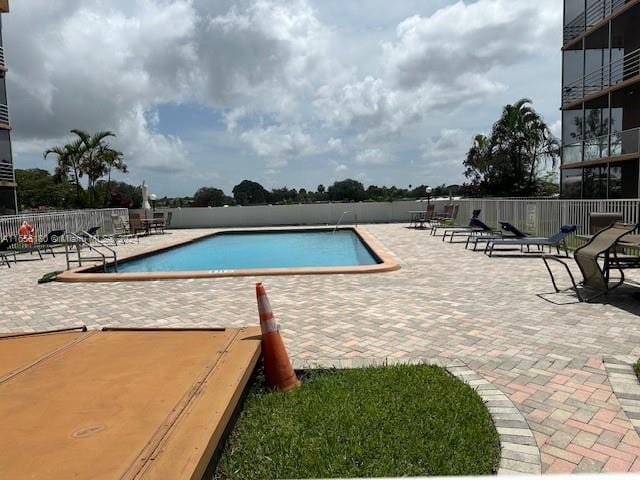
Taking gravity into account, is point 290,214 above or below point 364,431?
above

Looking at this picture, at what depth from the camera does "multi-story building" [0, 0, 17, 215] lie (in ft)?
71.5

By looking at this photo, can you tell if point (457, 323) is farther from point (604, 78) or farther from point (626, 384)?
point (604, 78)

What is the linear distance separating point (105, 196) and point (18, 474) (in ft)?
99.4

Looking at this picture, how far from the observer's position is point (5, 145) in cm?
2216

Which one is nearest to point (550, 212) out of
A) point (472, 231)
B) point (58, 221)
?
point (472, 231)

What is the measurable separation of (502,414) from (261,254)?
503 inches

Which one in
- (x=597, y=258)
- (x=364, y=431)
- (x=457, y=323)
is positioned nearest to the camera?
(x=364, y=431)

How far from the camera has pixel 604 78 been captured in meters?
19.6

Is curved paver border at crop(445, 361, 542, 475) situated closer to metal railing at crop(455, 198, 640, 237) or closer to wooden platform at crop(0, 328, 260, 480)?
wooden platform at crop(0, 328, 260, 480)

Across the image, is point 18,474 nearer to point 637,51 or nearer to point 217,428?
point 217,428

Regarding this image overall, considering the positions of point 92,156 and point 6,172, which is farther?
point 92,156

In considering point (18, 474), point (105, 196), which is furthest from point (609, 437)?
point (105, 196)

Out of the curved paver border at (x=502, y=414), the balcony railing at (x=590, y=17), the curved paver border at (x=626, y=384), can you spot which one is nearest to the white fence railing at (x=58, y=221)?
the curved paver border at (x=502, y=414)

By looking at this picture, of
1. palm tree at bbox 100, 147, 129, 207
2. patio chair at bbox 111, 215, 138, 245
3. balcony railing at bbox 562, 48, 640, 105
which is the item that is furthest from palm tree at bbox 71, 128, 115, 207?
balcony railing at bbox 562, 48, 640, 105
